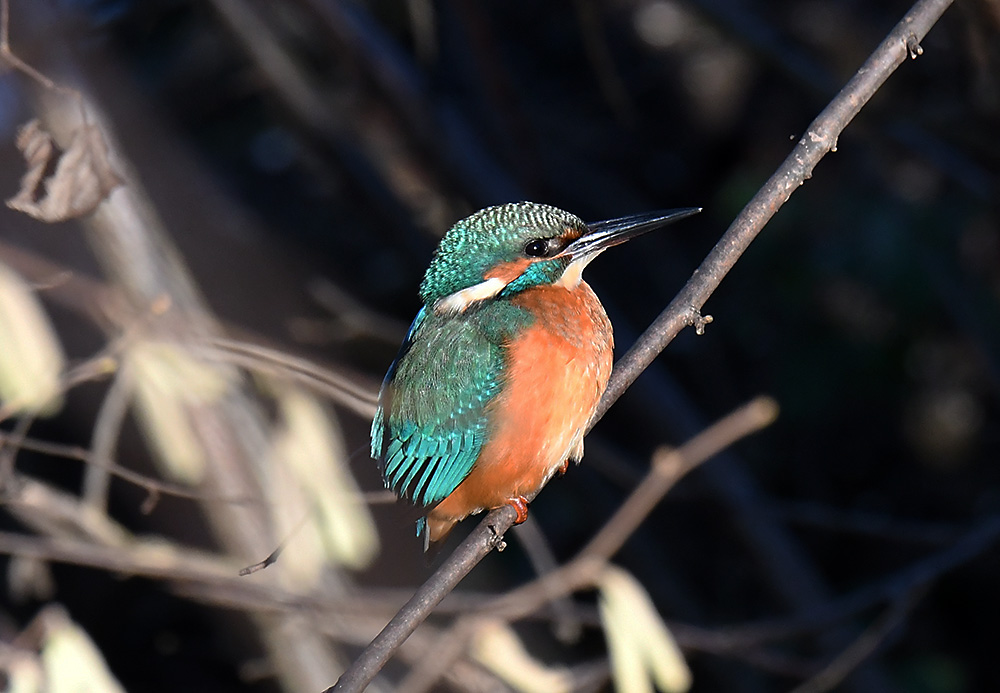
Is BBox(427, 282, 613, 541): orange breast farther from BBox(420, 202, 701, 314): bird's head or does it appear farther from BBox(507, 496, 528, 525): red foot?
BBox(420, 202, 701, 314): bird's head

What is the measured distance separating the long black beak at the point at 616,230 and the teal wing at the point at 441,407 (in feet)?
0.95

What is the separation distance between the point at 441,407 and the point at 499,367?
0.50ft

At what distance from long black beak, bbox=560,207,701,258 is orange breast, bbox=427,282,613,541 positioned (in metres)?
0.15

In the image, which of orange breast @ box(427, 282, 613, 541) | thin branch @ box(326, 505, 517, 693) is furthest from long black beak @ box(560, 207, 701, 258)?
thin branch @ box(326, 505, 517, 693)

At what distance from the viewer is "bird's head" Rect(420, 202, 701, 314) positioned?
98.3 inches

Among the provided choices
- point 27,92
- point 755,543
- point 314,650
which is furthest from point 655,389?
point 27,92

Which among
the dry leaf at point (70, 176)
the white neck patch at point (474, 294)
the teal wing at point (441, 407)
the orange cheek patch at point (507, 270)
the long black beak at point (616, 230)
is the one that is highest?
the long black beak at point (616, 230)

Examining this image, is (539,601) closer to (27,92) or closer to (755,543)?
Result: (755,543)

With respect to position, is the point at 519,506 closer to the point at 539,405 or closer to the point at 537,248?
the point at 539,405

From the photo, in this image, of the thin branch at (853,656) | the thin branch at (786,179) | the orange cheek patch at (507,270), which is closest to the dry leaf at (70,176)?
the orange cheek patch at (507,270)

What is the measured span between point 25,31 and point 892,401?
129 inches

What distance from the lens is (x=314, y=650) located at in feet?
Result: 10.5

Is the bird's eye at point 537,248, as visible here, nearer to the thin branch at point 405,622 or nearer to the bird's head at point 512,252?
the bird's head at point 512,252

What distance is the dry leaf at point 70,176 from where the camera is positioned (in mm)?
2051
